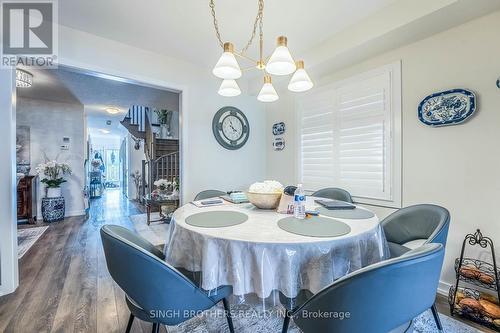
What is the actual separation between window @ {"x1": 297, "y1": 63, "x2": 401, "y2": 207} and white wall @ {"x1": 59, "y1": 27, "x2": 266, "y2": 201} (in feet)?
2.92

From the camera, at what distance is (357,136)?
255 centimetres

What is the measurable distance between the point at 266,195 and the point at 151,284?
88cm

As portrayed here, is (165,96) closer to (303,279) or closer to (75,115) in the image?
(75,115)

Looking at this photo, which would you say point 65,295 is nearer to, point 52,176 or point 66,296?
point 66,296

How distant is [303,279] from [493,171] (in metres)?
1.79

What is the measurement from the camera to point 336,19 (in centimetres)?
211

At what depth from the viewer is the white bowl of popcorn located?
159 centimetres

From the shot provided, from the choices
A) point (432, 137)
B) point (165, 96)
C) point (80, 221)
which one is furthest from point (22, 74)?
point (432, 137)

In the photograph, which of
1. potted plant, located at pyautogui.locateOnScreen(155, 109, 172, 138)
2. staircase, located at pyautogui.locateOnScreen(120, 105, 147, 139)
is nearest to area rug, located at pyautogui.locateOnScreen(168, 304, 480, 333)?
potted plant, located at pyautogui.locateOnScreen(155, 109, 172, 138)

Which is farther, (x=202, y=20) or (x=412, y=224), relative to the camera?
(x=202, y=20)

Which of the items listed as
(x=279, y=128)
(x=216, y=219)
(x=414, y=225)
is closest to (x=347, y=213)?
(x=414, y=225)

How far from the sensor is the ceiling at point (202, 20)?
6.21 ft

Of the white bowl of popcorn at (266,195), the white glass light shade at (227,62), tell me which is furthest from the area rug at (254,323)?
the white glass light shade at (227,62)

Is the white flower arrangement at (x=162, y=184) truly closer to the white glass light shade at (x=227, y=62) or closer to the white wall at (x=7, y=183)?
the white wall at (x=7, y=183)
